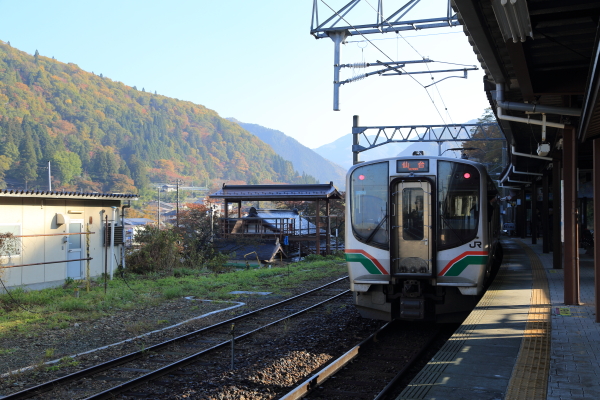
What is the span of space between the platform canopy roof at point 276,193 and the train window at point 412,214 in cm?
1949

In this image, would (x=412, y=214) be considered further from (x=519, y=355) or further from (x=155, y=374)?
(x=155, y=374)

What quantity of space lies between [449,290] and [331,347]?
2101mm

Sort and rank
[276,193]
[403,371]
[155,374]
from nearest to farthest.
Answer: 1. [403,371]
2. [155,374]
3. [276,193]

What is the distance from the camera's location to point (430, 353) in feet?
26.0

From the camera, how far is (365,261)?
8.68 meters

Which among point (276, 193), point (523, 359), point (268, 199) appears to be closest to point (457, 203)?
point (523, 359)

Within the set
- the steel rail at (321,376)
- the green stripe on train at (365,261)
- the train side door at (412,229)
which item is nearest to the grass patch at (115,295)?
the green stripe on train at (365,261)

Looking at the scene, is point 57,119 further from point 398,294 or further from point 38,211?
point 398,294

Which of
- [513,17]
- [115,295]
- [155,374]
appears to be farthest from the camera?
[115,295]

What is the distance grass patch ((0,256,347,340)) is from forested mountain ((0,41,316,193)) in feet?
269

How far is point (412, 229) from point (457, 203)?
2.71ft

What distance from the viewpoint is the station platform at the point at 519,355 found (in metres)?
4.83

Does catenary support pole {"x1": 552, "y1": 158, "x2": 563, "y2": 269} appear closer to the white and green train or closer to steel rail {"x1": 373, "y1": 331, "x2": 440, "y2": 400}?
the white and green train

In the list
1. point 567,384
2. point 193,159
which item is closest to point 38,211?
point 567,384
